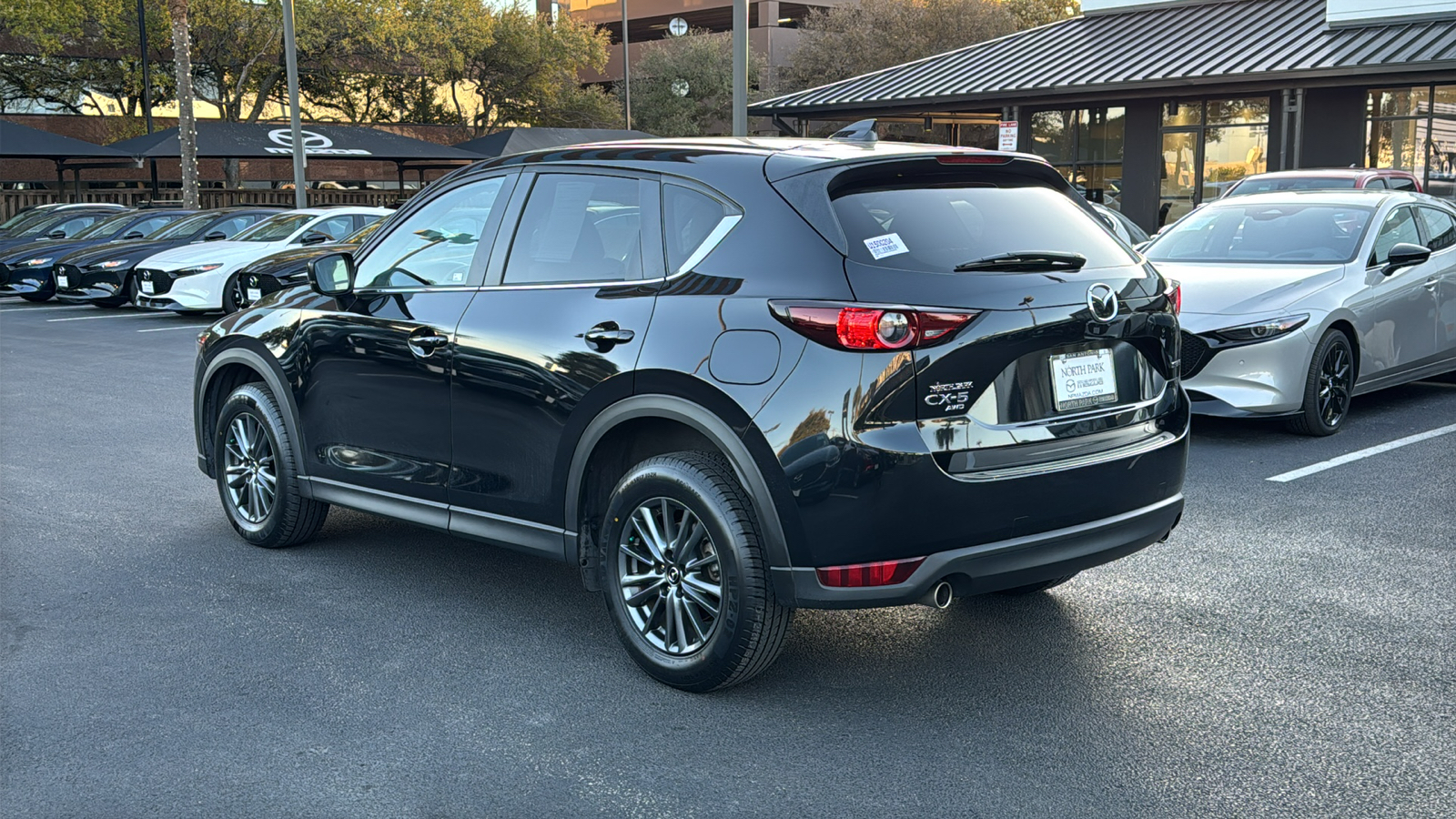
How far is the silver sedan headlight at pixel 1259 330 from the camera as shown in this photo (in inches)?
333

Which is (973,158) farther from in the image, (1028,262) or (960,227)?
(1028,262)

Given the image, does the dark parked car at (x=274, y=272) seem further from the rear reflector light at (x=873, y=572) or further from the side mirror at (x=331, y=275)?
the rear reflector light at (x=873, y=572)

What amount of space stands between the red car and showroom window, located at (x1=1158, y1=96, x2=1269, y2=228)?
8.60m

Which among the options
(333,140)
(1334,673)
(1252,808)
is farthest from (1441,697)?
(333,140)

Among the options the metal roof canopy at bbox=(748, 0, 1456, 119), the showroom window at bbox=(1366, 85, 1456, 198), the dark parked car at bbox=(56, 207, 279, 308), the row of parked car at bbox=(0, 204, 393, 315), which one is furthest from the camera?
the showroom window at bbox=(1366, 85, 1456, 198)

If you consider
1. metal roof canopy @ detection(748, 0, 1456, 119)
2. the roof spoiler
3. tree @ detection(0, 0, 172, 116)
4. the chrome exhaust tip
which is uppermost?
tree @ detection(0, 0, 172, 116)

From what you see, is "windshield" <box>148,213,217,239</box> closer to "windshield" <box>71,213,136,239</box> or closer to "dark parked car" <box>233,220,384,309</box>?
"windshield" <box>71,213,136,239</box>

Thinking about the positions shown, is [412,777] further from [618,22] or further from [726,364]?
[618,22]

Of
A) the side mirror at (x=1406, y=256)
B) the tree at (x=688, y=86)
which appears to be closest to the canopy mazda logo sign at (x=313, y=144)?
the tree at (x=688, y=86)

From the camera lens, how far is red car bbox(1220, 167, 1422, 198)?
596 inches

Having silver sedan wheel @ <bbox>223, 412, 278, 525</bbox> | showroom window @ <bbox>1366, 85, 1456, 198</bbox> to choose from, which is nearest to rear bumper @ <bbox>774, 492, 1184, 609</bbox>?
silver sedan wheel @ <bbox>223, 412, 278, 525</bbox>

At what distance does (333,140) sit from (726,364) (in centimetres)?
3424

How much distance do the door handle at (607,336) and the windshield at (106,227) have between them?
19933mm

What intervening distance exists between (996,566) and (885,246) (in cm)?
102
